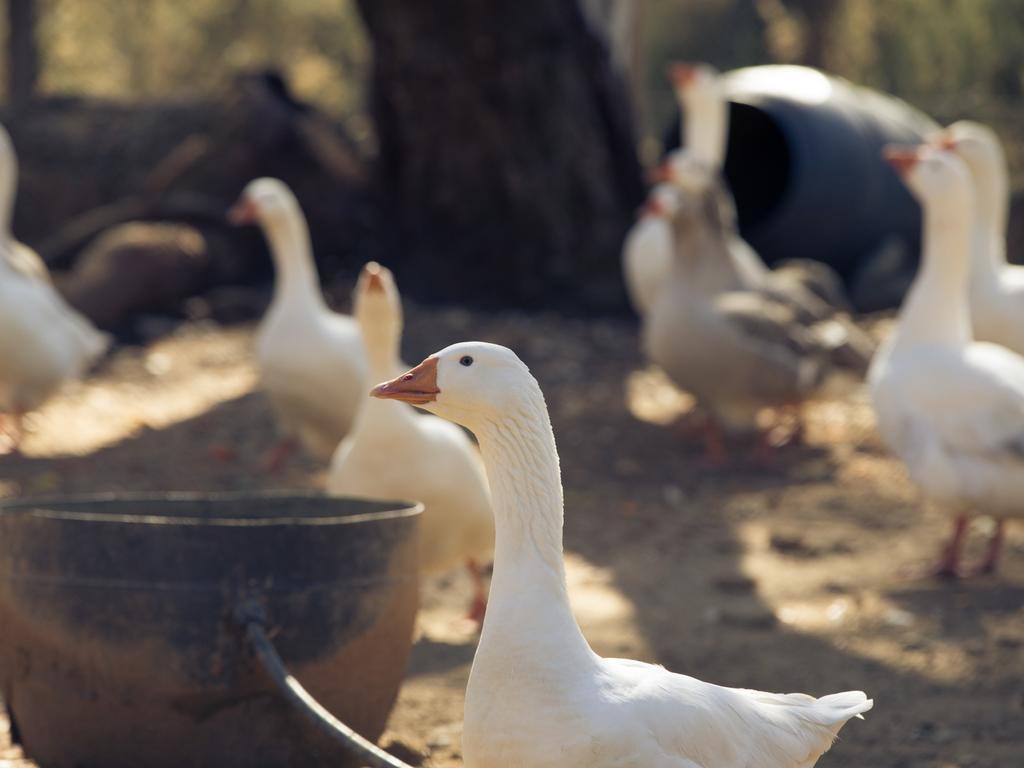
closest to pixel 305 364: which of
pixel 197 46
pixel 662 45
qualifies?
pixel 197 46

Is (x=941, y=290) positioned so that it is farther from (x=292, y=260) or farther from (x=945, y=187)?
(x=292, y=260)

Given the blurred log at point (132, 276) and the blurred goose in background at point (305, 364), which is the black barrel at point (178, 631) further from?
the blurred log at point (132, 276)

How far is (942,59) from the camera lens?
70.6 ft

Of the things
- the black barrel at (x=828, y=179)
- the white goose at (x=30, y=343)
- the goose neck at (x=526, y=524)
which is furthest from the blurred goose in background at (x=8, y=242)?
the black barrel at (x=828, y=179)

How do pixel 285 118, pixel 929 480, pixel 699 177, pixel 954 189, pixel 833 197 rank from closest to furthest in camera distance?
pixel 929 480 → pixel 954 189 → pixel 699 177 → pixel 285 118 → pixel 833 197

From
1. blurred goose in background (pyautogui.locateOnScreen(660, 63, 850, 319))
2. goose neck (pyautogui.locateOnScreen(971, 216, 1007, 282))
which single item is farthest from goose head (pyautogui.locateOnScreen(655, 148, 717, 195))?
goose neck (pyautogui.locateOnScreen(971, 216, 1007, 282))

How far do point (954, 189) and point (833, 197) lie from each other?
6544 millimetres

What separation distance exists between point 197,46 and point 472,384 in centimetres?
2497

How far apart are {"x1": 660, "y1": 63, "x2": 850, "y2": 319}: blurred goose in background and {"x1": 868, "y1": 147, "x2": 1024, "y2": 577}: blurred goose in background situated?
2.24m

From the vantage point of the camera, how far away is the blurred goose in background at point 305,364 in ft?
24.3

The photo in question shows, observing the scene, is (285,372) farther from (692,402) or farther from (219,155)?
(219,155)

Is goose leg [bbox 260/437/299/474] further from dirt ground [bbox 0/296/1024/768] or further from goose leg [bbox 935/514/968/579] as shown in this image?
goose leg [bbox 935/514/968/579]

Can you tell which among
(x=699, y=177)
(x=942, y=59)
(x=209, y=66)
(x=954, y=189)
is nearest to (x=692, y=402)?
(x=699, y=177)

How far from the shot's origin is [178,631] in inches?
138
